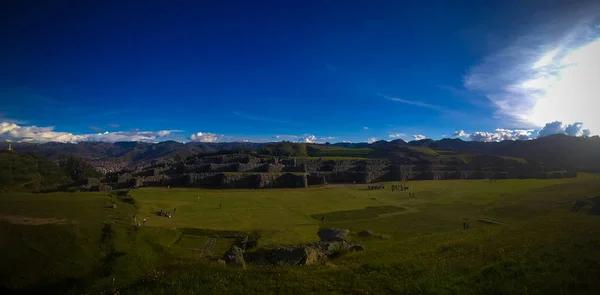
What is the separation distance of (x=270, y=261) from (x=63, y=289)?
1035cm

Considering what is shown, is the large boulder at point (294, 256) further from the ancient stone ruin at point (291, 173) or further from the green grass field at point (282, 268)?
the ancient stone ruin at point (291, 173)

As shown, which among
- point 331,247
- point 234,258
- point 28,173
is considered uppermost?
point 28,173

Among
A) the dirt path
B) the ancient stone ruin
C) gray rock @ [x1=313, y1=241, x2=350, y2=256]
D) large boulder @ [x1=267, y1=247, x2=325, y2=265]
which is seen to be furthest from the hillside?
large boulder @ [x1=267, y1=247, x2=325, y2=265]

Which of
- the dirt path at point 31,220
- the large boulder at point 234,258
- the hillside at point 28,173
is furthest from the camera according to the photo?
the hillside at point 28,173

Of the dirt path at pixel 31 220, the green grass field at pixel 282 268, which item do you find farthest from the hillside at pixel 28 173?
the green grass field at pixel 282 268

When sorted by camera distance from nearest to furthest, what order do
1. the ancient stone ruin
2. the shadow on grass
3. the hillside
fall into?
the shadow on grass
the hillside
the ancient stone ruin

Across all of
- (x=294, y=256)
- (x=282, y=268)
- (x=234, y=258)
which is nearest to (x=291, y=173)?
(x=234, y=258)

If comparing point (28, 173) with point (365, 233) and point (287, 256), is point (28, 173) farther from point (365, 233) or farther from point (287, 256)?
point (287, 256)

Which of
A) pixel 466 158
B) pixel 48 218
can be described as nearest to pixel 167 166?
pixel 48 218

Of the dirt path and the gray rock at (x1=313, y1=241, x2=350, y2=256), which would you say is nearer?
the gray rock at (x1=313, y1=241, x2=350, y2=256)

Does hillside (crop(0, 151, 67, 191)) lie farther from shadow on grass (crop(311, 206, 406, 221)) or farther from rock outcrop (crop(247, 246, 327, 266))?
rock outcrop (crop(247, 246, 327, 266))

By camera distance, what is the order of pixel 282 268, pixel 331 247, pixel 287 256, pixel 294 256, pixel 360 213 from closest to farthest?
pixel 282 268 < pixel 294 256 < pixel 287 256 < pixel 331 247 < pixel 360 213

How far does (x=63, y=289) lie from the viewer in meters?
13.7

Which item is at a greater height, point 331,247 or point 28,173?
point 28,173
